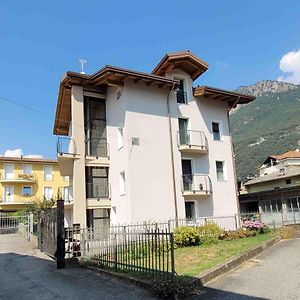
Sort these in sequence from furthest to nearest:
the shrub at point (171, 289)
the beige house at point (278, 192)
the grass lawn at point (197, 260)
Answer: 1. the beige house at point (278, 192)
2. the grass lawn at point (197, 260)
3. the shrub at point (171, 289)

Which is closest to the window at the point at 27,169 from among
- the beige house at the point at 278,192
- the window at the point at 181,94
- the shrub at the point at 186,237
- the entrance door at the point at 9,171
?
the entrance door at the point at 9,171

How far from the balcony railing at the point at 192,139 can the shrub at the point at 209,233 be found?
228 inches

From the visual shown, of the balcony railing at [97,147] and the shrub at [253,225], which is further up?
the balcony railing at [97,147]

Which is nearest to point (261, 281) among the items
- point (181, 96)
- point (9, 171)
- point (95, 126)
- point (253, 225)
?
point (253, 225)

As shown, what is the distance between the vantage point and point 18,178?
1988 inches

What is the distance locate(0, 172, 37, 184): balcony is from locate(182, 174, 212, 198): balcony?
3414 centimetres

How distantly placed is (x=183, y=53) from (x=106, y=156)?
8.86m

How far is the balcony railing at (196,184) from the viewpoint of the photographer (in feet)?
74.8

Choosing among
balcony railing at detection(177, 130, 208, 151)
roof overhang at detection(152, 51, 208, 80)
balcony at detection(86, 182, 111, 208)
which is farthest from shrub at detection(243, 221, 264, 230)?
roof overhang at detection(152, 51, 208, 80)

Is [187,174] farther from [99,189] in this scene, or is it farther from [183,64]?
[183,64]

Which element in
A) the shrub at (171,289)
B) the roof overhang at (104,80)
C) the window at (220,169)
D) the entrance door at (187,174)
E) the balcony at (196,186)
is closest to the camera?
the shrub at (171,289)

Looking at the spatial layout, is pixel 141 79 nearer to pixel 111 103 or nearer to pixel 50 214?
pixel 111 103

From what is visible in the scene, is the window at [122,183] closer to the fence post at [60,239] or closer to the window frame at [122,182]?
the window frame at [122,182]

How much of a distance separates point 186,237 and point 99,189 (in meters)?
7.40
